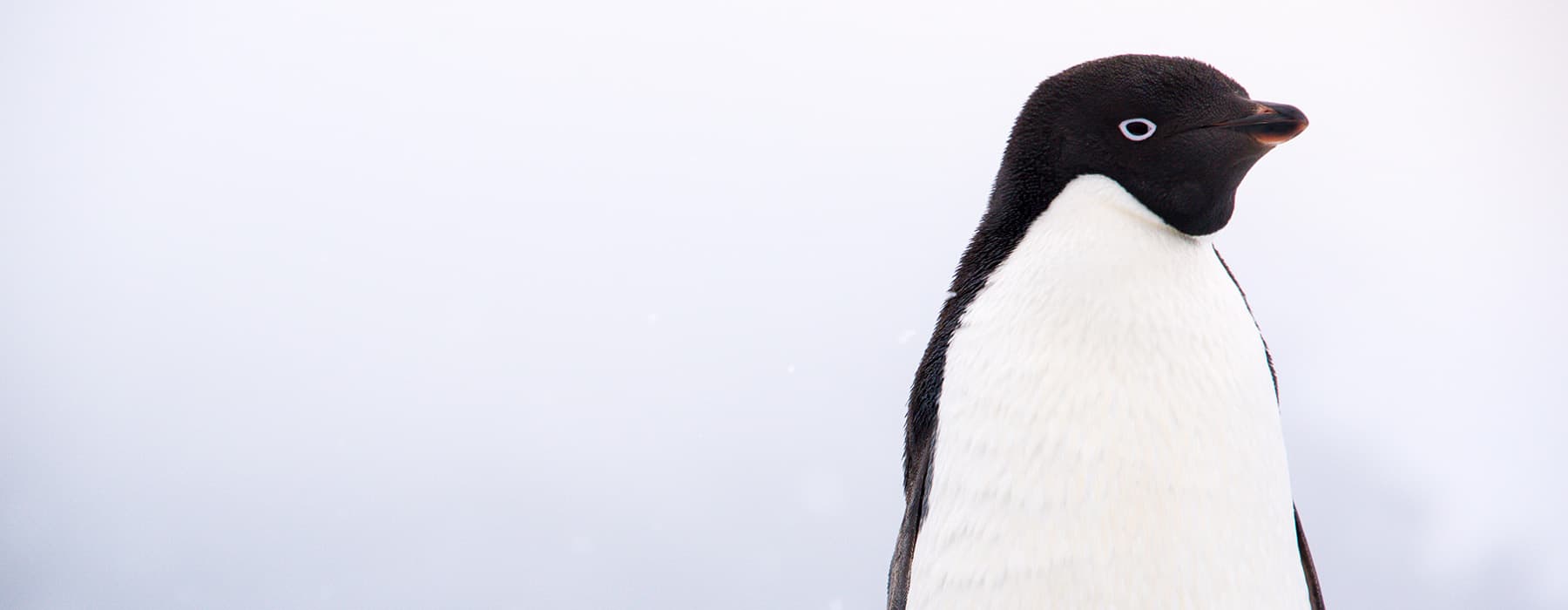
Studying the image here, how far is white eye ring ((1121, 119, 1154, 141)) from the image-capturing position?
105 cm

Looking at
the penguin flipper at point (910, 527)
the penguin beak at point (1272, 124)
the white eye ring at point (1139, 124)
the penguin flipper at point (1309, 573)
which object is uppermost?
the white eye ring at point (1139, 124)

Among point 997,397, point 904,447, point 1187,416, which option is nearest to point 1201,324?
point 1187,416

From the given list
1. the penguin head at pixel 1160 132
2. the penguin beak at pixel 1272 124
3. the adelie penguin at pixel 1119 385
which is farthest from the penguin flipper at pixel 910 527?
the penguin beak at pixel 1272 124

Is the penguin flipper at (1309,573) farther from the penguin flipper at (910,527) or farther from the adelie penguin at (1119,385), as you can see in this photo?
the penguin flipper at (910,527)

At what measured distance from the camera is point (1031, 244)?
3.59 feet

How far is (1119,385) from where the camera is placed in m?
1.02

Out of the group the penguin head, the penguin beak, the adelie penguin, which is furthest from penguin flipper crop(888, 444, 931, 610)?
the penguin beak

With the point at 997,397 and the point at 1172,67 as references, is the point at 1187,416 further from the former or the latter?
the point at 1172,67

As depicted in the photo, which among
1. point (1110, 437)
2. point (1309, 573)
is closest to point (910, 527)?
point (1110, 437)

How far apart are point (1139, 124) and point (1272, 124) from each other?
4.7 inches

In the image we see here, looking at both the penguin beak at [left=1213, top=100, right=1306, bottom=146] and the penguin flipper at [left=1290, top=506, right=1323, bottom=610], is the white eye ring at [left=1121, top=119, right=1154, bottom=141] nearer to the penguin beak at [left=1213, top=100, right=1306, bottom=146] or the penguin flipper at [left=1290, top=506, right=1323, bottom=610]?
the penguin beak at [left=1213, top=100, right=1306, bottom=146]

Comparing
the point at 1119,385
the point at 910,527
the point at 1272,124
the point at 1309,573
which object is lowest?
the point at 1309,573

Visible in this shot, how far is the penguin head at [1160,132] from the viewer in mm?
1016

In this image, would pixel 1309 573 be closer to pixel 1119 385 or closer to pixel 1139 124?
pixel 1119 385
